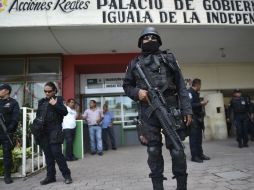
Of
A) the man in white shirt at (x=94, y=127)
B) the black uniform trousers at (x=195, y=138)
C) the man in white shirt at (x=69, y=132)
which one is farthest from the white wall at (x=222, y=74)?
the black uniform trousers at (x=195, y=138)

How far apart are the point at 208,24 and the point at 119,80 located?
506 centimetres

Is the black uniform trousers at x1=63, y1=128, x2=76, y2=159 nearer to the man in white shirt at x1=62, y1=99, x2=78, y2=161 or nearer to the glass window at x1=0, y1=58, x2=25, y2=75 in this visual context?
the man in white shirt at x1=62, y1=99, x2=78, y2=161

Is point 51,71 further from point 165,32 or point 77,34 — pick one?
point 165,32

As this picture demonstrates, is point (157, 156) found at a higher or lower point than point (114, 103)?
lower

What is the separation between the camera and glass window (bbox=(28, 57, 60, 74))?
11562 millimetres

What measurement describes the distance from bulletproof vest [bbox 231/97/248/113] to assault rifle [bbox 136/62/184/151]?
598cm

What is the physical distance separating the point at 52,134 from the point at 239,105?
233 inches

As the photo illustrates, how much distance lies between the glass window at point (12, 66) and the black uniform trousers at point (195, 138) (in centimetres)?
756

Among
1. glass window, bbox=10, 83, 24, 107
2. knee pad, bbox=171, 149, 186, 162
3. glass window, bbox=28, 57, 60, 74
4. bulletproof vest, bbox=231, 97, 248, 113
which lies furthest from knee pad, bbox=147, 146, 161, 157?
glass window, bbox=10, 83, 24, 107

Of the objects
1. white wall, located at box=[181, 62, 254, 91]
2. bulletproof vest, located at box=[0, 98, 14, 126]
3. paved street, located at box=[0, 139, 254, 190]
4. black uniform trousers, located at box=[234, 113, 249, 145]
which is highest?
white wall, located at box=[181, 62, 254, 91]

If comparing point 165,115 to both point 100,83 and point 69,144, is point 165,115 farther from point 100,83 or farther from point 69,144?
point 100,83

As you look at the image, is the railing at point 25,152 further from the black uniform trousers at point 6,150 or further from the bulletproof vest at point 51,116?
the bulletproof vest at point 51,116

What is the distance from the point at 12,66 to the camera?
38.3 ft

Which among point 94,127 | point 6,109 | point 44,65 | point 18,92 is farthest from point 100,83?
point 6,109
